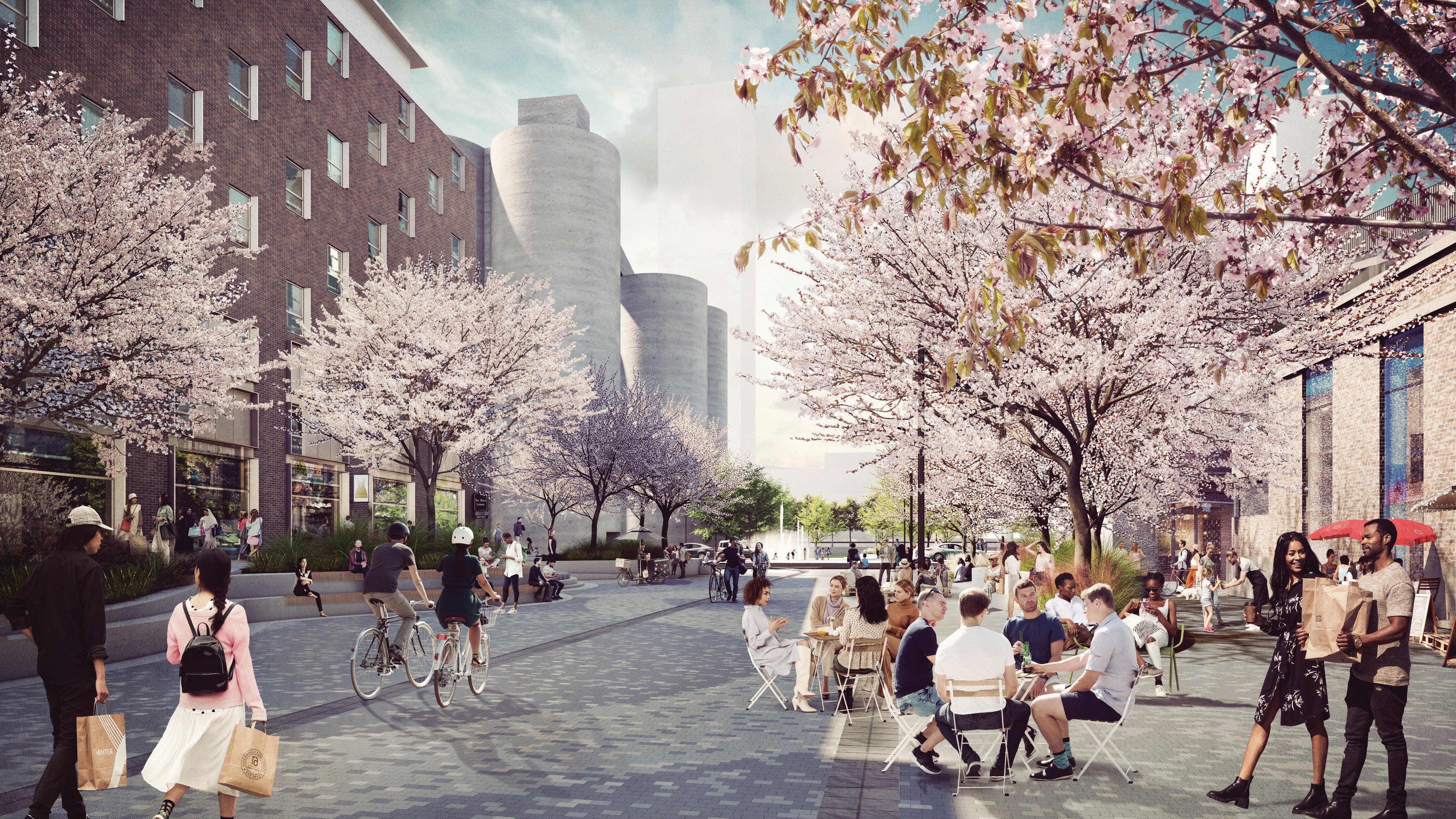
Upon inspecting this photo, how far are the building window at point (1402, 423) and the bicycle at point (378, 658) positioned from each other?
18.7 m

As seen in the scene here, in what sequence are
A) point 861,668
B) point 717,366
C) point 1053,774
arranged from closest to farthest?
1. point 1053,774
2. point 861,668
3. point 717,366

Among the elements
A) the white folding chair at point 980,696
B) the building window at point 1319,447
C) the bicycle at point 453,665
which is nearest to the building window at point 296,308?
the bicycle at point 453,665

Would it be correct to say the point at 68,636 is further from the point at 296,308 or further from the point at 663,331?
the point at 663,331

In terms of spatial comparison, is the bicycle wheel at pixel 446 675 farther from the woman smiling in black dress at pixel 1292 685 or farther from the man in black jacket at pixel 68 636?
the woman smiling in black dress at pixel 1292 685

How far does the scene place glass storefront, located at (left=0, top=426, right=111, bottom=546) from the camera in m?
16.4

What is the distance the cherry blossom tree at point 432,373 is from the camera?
2969 cm

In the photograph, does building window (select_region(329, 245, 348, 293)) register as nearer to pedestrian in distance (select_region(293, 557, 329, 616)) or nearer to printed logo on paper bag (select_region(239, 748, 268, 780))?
pedestrian in distance (select_region(293, 557, 329, 616))

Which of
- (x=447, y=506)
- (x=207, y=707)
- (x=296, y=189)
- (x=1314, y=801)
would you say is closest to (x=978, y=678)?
(x=1314, y=801)

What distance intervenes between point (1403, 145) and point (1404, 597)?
2.62 metres

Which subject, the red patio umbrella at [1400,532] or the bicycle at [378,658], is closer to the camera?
the bicycle at [378,658]

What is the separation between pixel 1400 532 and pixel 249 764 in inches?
760

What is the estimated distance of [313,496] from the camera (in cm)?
3672

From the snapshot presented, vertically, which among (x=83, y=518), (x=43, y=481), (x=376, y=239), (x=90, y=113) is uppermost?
(x=376, y=239)

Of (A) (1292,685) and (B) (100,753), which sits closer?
(B) (100,753)
